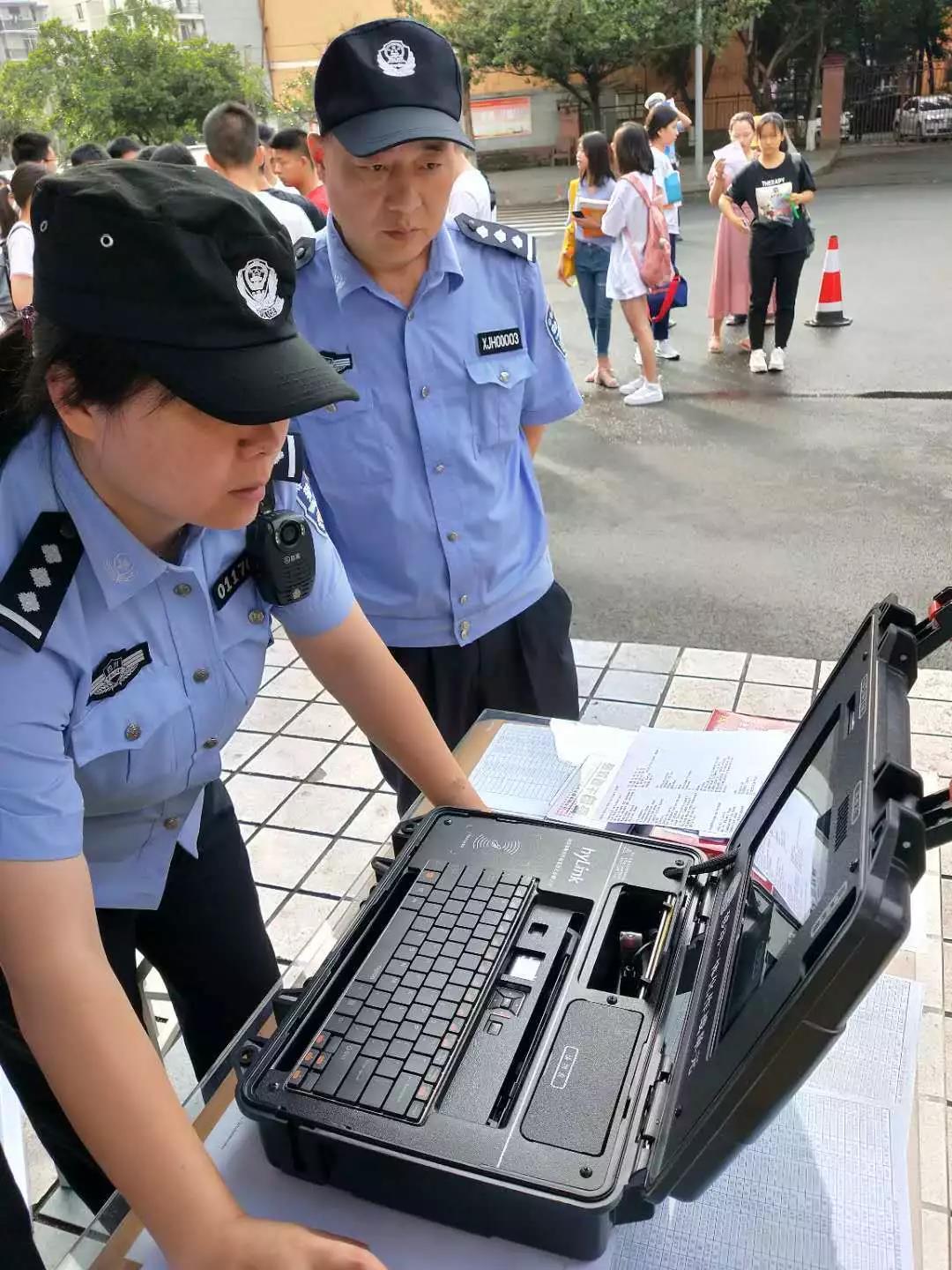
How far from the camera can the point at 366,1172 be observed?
2.61 feet

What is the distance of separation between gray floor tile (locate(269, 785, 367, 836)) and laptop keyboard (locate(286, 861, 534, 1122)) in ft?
5.14

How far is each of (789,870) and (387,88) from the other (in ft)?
4.13

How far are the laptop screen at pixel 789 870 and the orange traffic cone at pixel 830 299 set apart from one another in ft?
22.5

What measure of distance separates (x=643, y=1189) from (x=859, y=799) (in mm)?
330

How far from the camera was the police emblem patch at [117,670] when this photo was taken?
954 mm

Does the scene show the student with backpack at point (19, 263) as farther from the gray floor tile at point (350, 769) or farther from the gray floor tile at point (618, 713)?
the gray floor tile at point (618, 713)

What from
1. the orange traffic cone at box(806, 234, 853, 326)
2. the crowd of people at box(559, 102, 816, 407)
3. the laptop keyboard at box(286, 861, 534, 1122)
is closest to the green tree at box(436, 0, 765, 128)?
the orange traffic cone at box(806, 234, 853, 326)

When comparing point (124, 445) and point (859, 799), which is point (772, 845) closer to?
point (859, 799)

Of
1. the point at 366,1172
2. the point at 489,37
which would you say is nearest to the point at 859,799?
the point at 366,1172

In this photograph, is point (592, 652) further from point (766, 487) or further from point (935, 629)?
point (935, 629)

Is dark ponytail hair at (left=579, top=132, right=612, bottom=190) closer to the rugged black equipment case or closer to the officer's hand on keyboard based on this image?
the rugged black equipment case

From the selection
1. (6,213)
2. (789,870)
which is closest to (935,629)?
(789,870)

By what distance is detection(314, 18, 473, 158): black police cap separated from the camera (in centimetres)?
144

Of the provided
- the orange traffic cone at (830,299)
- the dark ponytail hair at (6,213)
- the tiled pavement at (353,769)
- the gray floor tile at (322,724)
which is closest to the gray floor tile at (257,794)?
the tiled pavement at (353,769)
